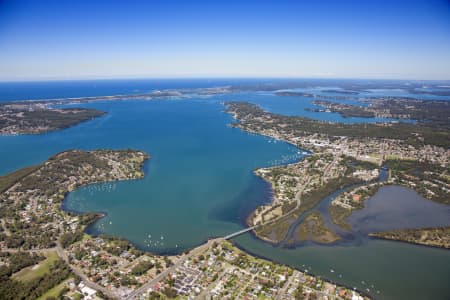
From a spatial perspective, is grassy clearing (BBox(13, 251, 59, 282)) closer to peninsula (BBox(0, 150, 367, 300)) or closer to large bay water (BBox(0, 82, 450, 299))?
peninsula (BBox(0, 150, 367, 300))

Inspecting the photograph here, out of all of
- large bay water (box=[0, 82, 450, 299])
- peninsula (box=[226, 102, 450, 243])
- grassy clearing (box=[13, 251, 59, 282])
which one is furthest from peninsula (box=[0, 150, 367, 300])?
peninsula (box=[226, 102, 450, 243])

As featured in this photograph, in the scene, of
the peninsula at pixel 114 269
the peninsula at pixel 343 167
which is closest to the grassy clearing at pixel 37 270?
the peninsula at pixel 114 269

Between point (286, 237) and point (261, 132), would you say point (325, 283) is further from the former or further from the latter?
point (261, 132)

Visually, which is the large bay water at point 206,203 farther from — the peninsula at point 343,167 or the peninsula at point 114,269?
the peninsula at point 343,167

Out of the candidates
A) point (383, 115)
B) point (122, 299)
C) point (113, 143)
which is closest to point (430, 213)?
point (122, 299)

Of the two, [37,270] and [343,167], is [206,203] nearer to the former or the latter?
[37,270]
